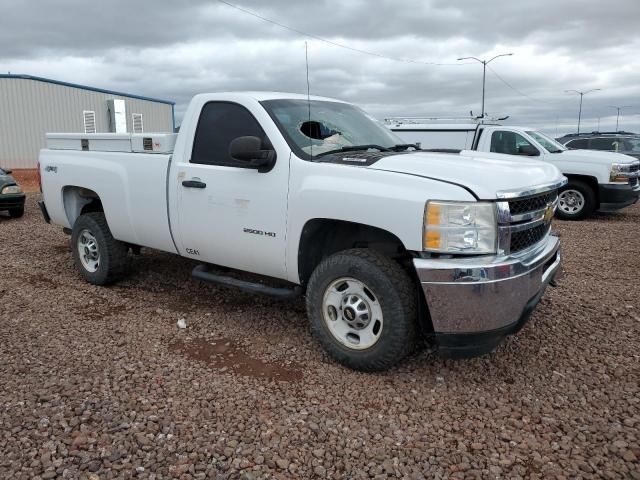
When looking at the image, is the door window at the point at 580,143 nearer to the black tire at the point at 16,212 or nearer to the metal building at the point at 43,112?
the black tire at the point at 16,212

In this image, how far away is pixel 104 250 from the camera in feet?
18.6

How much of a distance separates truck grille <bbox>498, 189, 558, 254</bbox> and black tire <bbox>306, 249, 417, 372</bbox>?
2.23 ft

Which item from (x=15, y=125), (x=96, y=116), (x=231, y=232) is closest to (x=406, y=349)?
(x=231, y=232)

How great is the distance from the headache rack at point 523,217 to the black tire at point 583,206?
7910 mm

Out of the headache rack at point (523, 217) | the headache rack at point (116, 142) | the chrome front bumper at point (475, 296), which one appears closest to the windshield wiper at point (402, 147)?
the headache rack at point (523, 217)

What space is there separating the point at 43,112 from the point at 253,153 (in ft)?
81.3

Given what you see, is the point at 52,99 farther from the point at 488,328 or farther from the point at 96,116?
the point at 488,328

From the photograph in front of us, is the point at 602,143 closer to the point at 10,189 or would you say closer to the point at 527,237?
the point at 527,237

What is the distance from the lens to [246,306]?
529cm

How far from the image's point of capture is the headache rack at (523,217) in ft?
10.9

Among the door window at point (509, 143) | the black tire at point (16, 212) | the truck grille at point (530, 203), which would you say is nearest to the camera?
the truck grille at point (530, 203)

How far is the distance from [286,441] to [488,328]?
53.9 inches

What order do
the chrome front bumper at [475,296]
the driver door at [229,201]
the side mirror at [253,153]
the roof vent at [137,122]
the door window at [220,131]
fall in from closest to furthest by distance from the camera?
the chrome front bumper at [475,296], the side mirror at [253,153], the driver door at [229,201], the door window at [220,131], the roof vent at [137,122]

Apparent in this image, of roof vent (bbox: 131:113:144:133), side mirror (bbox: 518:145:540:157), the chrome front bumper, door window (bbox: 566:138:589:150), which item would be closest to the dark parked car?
the chrome front bumper
